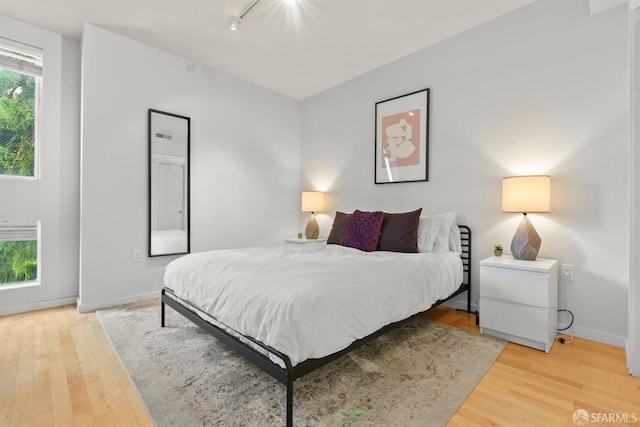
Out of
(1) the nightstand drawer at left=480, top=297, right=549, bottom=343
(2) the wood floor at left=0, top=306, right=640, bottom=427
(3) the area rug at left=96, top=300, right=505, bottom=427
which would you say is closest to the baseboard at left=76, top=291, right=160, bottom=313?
(2) the wood floor at left=0, top=306, right=640, bottom=427

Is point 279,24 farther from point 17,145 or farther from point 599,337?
point 599,337

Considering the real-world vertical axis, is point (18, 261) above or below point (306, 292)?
below

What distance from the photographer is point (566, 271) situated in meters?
2.48

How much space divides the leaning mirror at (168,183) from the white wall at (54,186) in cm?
79

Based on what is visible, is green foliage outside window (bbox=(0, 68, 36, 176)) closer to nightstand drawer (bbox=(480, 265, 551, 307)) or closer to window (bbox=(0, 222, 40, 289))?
window (bbox=(0, 222, 40, 289))

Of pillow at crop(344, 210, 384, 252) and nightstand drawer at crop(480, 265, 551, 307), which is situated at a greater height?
pillow at crop(344, 210, 384, 252)

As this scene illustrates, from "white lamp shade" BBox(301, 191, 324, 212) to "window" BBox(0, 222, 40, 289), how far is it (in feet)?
10.0

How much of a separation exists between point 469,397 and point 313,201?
3.14 metres

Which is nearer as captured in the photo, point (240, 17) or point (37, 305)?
point (240, 17)

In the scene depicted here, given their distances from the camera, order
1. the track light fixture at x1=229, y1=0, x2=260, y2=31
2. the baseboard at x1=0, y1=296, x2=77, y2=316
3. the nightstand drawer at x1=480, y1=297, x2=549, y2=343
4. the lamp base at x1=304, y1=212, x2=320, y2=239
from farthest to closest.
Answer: the lamp base at x1=304, y1=212, x2=320, y2=239, the baseboard at x1=0, y1=296, x2=77, y2=316, the track light fixture at x1=229, y1=0, x2=260, y2=31, the nightstand drawer at x1=480, y1=297, x2=549, y2=343

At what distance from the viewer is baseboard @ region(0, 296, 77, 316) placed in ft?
9.44

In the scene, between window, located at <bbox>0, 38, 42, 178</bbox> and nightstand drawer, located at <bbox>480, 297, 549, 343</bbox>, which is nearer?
nightstand drawer, located at <bbox>480, 297, 549, 343</bbox>

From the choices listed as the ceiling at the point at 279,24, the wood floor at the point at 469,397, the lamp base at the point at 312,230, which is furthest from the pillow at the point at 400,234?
the ceiling at the point at 279,24

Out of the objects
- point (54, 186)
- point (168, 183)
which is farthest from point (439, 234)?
point (54, 186)
